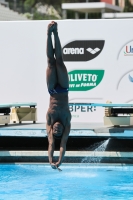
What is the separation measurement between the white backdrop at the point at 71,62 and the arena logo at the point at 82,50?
0.08 meters

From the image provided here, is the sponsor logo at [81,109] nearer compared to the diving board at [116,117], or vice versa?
the diving board at [116,117]

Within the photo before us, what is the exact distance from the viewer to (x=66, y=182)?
40.5ft

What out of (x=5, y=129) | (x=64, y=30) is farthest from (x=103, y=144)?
(x=64, y=30)

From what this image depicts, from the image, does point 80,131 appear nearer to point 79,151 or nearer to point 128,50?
point 79,151

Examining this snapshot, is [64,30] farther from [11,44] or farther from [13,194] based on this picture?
[13,194]

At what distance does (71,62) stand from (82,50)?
0.44 meters

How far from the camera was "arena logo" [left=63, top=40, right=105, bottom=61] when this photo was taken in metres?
16.5

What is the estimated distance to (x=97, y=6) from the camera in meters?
31.8

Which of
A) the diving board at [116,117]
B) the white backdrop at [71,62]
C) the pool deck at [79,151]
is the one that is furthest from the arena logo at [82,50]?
the pool deck at [79,151]

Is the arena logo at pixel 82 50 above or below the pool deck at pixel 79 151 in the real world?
above

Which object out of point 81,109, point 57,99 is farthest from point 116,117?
point 57,99

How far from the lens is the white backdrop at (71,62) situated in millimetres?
16406

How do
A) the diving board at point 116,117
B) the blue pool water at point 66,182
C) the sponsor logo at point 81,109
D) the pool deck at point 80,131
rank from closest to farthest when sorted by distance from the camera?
the blue pool water at point 66,182
the pool deck at point 80,131
the diving board at point 116,117
the sponsor logo at point 81,109

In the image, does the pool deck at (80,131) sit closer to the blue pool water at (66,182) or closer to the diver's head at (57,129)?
the blue pool water at (66,182)
